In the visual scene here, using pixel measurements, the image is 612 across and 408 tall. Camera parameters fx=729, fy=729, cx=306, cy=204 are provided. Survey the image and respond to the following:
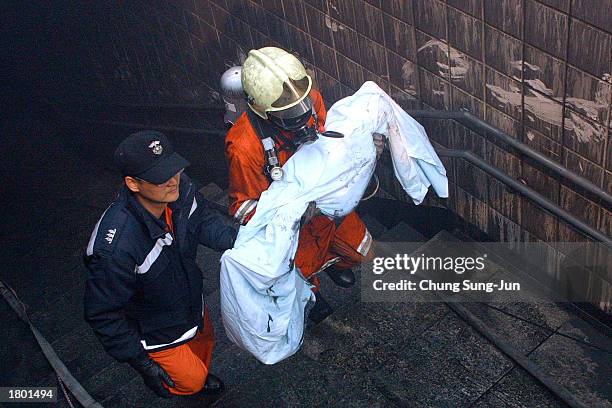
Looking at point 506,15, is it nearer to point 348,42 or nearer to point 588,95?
point 588,95

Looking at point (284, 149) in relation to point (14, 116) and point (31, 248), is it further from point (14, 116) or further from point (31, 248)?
point (14, 116)

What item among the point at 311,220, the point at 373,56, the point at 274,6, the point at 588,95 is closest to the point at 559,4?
the point at 588,95

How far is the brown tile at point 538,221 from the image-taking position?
488 centimetres

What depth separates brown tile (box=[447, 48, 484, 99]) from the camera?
4.64 meters

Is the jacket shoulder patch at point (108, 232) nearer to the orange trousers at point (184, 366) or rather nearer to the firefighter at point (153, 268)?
the firefighter at point (153, 268)

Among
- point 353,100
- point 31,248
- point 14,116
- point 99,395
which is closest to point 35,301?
point 31,248

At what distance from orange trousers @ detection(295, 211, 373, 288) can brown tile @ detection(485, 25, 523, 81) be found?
1.51m

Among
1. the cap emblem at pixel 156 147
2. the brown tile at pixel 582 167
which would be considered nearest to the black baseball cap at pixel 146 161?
the cap emblem at pixel 156 147

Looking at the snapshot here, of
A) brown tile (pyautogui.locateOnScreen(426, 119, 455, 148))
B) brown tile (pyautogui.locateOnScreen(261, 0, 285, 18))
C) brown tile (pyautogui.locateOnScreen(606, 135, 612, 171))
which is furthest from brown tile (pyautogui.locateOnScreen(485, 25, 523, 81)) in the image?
brown tile (pyautogui.locateOnScreen(261, 0, 285, 18))

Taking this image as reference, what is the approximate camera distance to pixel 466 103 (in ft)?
16.1

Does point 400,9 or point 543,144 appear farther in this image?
point 400,9

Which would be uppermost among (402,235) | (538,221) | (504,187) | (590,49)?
(590,49)

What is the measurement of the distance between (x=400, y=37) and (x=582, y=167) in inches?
61.5

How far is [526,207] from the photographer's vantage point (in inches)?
198
